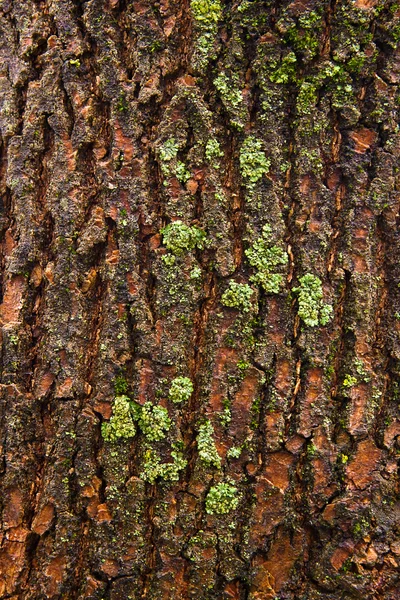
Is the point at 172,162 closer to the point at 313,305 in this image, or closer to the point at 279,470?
the point at 313,305

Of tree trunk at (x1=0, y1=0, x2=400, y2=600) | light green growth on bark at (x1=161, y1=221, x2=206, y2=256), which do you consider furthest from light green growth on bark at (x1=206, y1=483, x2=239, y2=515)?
light green growth on bark at (x1=161, y1=221, x2=206, y2=256)

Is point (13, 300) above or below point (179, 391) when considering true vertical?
above

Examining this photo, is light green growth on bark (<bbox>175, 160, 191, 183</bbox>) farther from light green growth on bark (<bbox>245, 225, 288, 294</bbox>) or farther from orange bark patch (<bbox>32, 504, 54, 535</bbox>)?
orange bark patch (<bbox>32, 504, 54, 535</bbox>)

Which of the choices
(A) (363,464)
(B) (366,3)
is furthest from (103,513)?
(B) (366,3)

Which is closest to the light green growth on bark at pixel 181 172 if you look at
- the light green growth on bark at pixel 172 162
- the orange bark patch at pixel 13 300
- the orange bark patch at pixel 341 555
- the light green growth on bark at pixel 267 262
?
the light green growth on bark at pixel 172 162

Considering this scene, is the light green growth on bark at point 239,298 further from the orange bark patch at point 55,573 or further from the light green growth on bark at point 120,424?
the orange bark patch at point 55,573

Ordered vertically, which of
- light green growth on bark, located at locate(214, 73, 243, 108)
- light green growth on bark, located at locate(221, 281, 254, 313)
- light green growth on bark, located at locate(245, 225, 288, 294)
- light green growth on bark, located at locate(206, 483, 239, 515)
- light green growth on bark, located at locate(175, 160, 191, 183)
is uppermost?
light green growth on bark, located at locate(214, 73, 243, 108)

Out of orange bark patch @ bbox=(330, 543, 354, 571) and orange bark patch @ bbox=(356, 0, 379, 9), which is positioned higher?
orange bark patch @ bbox=(356, 0, 379, 9)

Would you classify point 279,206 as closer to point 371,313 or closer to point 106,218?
point 371,313
